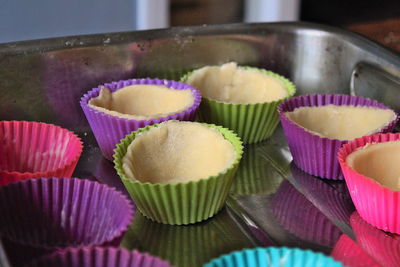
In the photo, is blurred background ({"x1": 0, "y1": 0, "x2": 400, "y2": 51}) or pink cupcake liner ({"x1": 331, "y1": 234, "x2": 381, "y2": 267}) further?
blurred background ({"x1": 0, "y1": 0, "x2": 400, "y2": 51})

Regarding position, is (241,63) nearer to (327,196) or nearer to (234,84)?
(234,84)

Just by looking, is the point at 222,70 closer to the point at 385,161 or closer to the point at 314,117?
the point at 314,117

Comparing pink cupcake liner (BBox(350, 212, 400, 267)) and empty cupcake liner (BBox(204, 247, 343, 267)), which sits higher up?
empty cupcake liner (BBox(204, 247, 343, 267))

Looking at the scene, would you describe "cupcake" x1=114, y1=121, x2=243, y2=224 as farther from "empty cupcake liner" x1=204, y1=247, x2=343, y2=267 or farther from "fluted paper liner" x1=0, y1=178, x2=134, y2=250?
"empty cupcake liner" x1=204, y1=247, x2=343, y2=267

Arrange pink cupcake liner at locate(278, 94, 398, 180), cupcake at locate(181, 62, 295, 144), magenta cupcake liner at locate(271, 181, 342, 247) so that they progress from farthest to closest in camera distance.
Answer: cupcake at locate(181, 62, 295, 144)
pink cupcake liner at locate(278, 94, 398, 180)
magenta cupcake liner at locate(271, 181, 342, 247)

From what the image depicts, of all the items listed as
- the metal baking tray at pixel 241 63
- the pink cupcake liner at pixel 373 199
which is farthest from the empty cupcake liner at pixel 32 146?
the pink cupcake liner at pixel 373 199

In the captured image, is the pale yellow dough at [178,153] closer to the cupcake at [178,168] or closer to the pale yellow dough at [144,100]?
the cupcake at [178,168]

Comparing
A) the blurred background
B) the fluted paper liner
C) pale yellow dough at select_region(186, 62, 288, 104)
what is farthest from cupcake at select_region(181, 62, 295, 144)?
the blurred background
